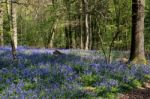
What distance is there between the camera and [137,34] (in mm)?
16203

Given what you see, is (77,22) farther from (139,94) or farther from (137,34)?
(139,94)

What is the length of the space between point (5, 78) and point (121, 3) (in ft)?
21.2

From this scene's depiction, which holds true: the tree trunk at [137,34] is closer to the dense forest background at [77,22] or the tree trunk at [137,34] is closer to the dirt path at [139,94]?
the dense forest background at [77,22]

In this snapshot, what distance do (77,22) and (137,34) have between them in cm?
2357

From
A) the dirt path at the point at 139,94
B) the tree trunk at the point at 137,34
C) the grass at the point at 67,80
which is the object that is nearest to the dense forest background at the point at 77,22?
the tree trunk at the point at 137,34

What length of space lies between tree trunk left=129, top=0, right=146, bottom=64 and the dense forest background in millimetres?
288

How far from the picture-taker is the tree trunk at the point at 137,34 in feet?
52.0

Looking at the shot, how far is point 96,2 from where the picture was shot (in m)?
15.0

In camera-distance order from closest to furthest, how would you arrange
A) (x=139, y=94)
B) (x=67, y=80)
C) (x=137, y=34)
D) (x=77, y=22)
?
(x=67, y=80)
(x=139, y=94)
(x=137, y=34)
(x=77, y=22)

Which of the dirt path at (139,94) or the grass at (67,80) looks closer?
the grass at (67,80)

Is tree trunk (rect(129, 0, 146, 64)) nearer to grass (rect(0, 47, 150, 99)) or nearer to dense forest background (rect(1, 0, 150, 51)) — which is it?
dense forest background (rect(1, 0, 150, 51))

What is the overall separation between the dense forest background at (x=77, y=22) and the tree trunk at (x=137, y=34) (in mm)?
288

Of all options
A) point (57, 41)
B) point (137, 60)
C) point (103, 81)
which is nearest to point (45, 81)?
point (103, 81)

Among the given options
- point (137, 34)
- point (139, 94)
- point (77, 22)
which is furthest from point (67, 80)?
point (77, 22)
